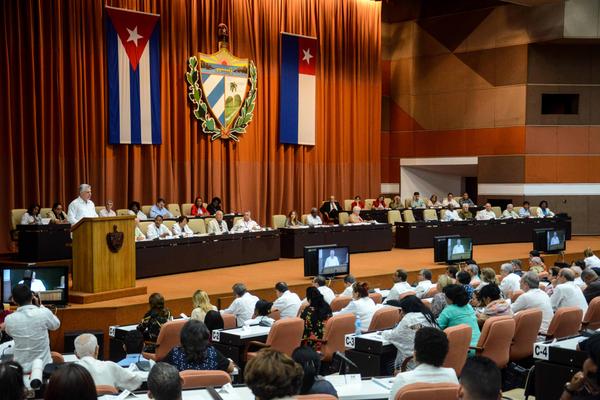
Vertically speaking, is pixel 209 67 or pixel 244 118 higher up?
pixel 209 67

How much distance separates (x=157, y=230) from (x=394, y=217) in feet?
21.5

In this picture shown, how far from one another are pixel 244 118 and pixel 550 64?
29.0ft

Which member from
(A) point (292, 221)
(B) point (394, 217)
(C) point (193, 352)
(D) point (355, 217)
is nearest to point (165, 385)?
(C) point (193, 352)

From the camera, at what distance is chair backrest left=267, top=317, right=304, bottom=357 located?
21.1 feet

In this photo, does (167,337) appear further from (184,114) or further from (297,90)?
(297,90)

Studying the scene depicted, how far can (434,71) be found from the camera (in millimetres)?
21859

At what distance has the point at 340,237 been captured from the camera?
15.2 meters

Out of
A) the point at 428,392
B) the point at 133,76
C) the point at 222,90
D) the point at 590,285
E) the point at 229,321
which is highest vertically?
the point at 133,76

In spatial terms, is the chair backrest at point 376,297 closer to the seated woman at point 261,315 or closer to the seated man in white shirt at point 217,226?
the seated woman at point 261,315

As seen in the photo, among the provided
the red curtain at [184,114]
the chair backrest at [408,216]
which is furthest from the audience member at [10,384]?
the chair backrest at [408,216]

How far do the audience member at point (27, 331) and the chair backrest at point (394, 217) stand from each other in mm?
12290

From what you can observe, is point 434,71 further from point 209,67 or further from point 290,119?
point 209,67

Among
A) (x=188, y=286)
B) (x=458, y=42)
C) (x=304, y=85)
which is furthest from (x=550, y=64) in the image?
(x=188, y=286)

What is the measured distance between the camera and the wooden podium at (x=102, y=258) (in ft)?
29.6
